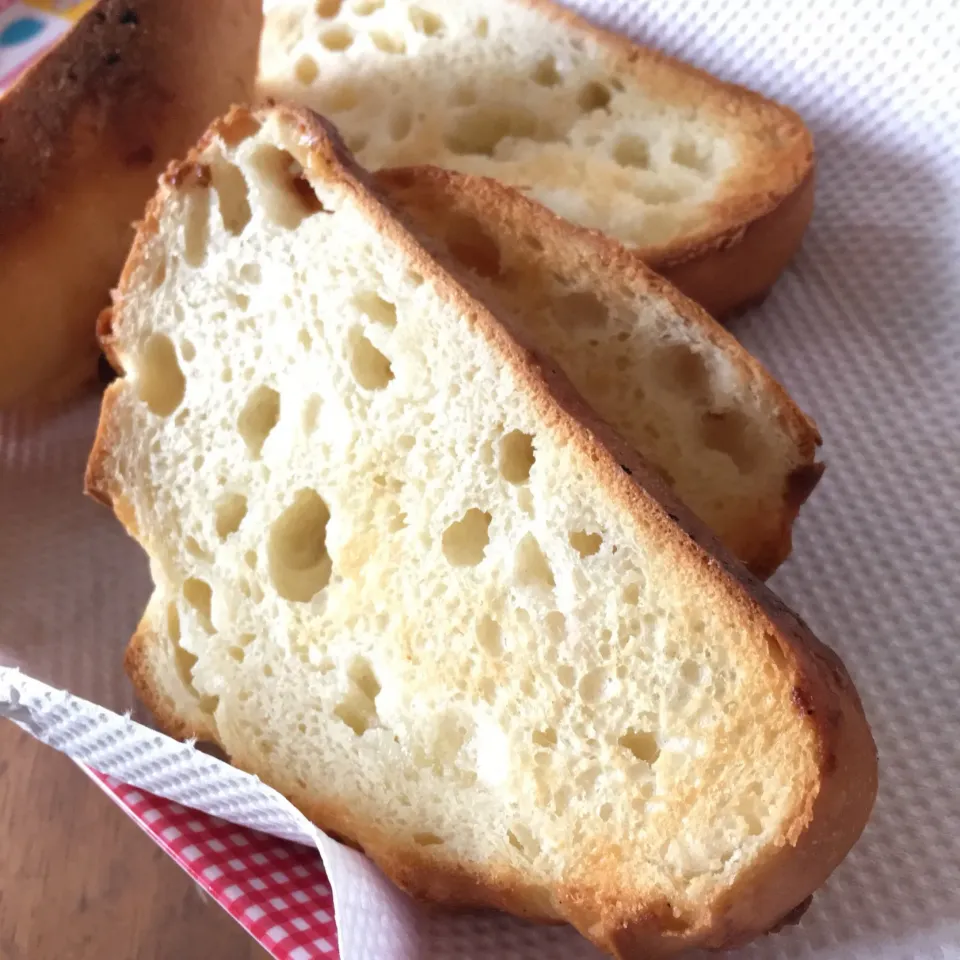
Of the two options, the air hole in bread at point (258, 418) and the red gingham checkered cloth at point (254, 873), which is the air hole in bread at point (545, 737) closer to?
the red gingham checkered cloth at point (254, 873)

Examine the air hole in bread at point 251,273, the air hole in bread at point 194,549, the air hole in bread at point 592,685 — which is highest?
the air hole in bread at point 251,273

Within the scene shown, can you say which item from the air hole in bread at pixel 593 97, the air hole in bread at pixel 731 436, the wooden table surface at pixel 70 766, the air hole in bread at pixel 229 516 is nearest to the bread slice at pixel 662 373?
the air hole in bread at pixel 731 436

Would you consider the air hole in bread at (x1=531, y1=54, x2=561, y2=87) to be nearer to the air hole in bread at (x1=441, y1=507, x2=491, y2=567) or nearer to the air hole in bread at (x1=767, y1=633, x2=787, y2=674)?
the air hole in bread at (x1=441, y1=507, x2=491, y2=567)

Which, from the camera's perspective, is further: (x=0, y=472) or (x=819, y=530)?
(x=0, y=472)

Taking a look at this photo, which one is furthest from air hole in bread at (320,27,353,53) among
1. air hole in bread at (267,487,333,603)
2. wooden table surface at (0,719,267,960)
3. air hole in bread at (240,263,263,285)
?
wooden table surface at (0,719,267,960)

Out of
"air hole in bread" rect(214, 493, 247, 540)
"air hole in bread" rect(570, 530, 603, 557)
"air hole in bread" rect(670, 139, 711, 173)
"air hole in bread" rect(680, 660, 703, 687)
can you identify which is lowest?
"air hole in bread" rect(214, 493, 247, 540)

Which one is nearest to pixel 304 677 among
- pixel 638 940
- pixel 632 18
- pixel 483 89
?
pixel 638 940

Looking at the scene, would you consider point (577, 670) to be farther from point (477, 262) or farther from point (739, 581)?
point (477, 262)
